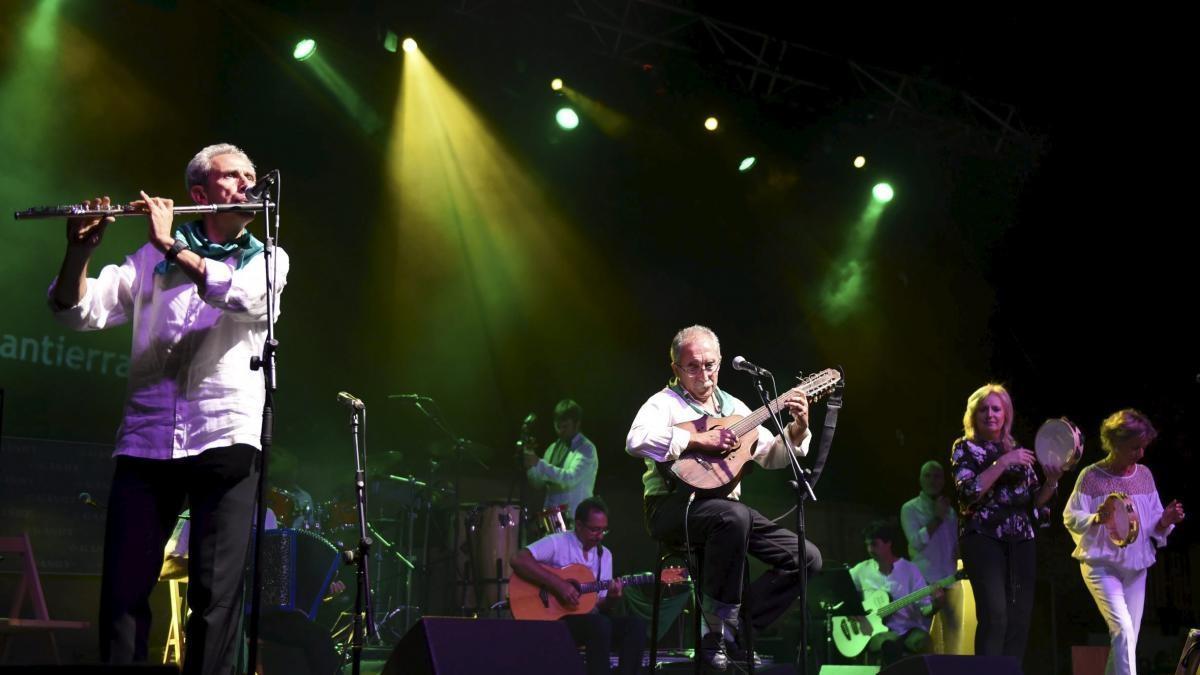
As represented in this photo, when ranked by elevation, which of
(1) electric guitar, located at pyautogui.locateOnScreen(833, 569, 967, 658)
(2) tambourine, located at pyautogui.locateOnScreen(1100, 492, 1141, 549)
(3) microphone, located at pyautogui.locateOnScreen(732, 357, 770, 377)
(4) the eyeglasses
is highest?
(4) the eyeglasses

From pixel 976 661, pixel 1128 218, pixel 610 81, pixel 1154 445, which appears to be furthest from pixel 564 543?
pixel 1128 218

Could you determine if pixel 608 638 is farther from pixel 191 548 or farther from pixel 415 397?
pixel 191 548

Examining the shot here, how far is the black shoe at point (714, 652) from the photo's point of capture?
16.6 feet

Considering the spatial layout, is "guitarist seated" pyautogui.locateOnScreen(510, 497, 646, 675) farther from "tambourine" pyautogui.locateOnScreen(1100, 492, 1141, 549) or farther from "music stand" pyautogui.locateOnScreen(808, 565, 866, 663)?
"tambourine" pyautogui.locateOnScreen(1100, 492, 1141, 549)

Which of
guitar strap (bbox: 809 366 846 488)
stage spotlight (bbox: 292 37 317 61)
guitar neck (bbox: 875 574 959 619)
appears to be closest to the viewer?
guitar strap (bbox: 809 366 846 488)

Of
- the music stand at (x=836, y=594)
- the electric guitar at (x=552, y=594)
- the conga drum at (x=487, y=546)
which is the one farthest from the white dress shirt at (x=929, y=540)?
the conga drum at (x=487, y=546)

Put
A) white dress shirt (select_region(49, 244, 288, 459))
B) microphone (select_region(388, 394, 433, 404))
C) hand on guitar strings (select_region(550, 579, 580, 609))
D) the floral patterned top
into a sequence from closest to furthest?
white dress shirt (select_region(49, 244, 288, 459)) < the floral patterned top < hand on guitar strings (select_region(550, 579, 580, 609)) < microphone (select_region(388, 394, 433, 404))

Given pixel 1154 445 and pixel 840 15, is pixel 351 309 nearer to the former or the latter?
pixel 840 15

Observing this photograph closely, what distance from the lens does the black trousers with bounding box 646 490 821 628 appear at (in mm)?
5180

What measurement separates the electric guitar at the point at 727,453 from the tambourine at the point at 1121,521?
2.72 m

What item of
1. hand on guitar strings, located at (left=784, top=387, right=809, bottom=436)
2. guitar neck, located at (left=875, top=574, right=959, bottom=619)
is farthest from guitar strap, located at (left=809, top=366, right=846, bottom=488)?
guitar neck, located at (left=875, top=574, right=959, bottom=619)

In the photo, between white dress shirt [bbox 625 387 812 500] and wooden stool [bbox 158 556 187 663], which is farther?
wooden stool [bbox 158 556 187 663]

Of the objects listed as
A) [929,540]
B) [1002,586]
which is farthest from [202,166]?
[929,540]

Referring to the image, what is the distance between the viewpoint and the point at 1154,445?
11750 mm
